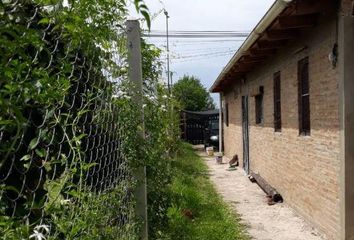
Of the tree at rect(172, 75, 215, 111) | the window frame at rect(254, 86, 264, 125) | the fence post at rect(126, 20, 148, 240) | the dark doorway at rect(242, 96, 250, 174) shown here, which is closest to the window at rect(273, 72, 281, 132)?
the window frame at rect(254, 86, 264, 125)

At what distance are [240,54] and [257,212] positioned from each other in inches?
120

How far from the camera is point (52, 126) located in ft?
4.96

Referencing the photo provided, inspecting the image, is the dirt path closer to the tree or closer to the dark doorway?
the dark doorway

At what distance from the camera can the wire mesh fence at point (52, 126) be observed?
3.72 feet

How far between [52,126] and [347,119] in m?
4.27

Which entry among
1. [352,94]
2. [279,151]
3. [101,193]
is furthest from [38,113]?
[279,151]

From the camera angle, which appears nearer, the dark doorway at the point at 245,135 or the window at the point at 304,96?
the window at the point at 304,96

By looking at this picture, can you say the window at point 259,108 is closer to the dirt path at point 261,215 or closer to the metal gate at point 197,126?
the dirt path at point 261,215

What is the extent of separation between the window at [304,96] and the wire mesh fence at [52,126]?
4.80m

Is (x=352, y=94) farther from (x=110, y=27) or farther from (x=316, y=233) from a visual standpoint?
(x=110, y=27)

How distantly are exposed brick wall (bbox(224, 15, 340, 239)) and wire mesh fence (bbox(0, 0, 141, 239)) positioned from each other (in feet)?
12.2

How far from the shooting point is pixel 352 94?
5090 millimetres

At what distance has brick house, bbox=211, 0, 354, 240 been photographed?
5164 millimetres

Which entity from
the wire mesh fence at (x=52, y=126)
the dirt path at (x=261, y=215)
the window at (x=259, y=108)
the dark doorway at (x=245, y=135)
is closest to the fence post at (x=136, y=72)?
the wire mesh fence at (x=52, y=126)
